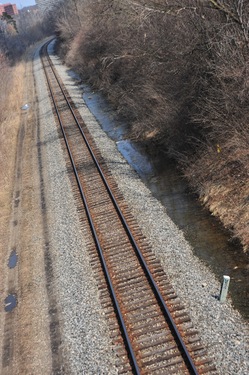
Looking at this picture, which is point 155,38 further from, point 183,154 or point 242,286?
point 242,286

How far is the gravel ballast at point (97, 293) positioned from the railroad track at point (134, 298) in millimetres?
252

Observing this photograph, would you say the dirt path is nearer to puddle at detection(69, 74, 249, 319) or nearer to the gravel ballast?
the gravel ballast

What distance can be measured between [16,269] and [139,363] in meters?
5.73

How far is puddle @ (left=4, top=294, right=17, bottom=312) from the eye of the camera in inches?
418

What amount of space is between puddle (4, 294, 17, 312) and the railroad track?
100 inches

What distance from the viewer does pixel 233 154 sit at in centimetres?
1403

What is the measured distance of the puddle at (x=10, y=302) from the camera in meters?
10.6

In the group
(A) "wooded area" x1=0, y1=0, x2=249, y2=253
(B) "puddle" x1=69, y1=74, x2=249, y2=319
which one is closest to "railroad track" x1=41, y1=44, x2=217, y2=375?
(B) "puddle" x1=69, y1=74, x2=249, y2=319

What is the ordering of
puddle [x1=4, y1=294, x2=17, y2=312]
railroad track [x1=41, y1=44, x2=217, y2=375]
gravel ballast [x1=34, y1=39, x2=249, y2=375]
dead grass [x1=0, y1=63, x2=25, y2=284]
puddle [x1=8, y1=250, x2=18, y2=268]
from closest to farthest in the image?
1. railroad track [x1=41, y1=44, x2=217, y2=375]
2. gravel ballast [x1=34, y1=39, x2=249, y2=375]
3. puddle [x1=4, y1=294, x2=17, y2=312]
4. puddle [x1=8, y1=250, x2=18, y2=268]
5. dead grass [x1=0, y1=63, x2=25, y2=284]

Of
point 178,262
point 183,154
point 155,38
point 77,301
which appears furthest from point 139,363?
point 155,38

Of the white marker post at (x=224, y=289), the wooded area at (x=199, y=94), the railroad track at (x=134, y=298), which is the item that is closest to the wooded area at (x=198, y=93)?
the wooded area at (x=199, y=94)

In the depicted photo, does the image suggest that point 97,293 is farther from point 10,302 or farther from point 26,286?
point 10,302

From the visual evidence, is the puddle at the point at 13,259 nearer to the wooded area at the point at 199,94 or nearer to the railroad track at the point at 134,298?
the railroad track at the point at 134,298

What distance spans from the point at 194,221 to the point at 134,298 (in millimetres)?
4186
